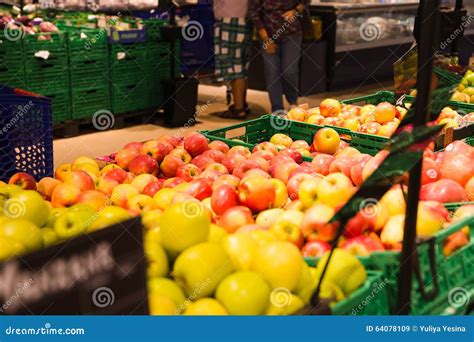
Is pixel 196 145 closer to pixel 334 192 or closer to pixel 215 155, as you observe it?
pixel 215 155

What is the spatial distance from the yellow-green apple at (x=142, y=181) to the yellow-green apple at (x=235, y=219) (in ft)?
2.07

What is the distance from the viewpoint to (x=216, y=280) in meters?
1.56

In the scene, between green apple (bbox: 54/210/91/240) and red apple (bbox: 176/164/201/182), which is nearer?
green apple (bbox: 54/210/91/240)

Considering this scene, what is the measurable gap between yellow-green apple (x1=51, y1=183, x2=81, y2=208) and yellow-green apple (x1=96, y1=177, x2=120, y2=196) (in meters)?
0.18

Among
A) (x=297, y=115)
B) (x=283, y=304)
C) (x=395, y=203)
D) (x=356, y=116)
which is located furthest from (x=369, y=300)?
(x=356, y=116)

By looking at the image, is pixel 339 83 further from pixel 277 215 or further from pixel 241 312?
pixel 241 312

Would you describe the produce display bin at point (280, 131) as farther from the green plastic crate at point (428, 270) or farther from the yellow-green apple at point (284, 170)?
the green plastic crate at point (428, 270)

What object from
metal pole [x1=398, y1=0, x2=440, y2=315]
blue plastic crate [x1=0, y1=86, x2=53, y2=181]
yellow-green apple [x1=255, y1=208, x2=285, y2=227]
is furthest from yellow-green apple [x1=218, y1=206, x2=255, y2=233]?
blue plastic crate [x1=0, y1=86, x2=53, y2=181]

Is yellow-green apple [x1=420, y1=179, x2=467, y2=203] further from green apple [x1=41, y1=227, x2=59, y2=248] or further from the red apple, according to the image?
green apple [x1=41, y1=227, x2=59, y2=248]

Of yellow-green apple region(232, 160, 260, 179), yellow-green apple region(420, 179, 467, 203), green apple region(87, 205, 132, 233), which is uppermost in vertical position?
green apple region(87, 205, 132, 233)

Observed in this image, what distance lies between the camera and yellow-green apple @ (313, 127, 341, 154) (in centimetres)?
340

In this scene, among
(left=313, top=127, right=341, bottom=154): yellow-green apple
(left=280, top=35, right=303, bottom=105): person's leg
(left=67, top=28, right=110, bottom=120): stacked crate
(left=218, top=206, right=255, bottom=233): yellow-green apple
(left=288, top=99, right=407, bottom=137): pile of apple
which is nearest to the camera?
(left=218, top=206, right=255, bottom=233): yellow-green apple

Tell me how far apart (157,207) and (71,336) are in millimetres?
1217

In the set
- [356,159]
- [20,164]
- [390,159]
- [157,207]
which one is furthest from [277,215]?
[20,164]
